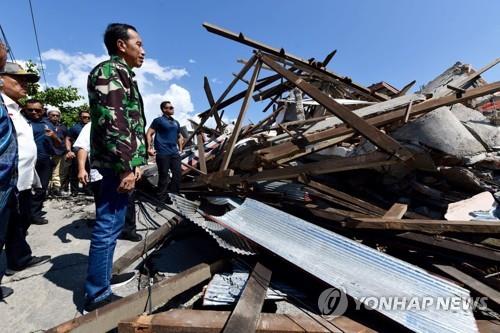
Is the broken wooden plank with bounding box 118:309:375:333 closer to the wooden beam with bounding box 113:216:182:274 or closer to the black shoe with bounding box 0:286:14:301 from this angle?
the wooden beam with bounding box 113:216:182:274

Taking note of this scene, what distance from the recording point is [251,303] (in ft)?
6.00

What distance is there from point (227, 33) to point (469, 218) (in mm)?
3611

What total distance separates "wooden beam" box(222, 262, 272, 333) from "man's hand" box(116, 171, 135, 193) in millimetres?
1045

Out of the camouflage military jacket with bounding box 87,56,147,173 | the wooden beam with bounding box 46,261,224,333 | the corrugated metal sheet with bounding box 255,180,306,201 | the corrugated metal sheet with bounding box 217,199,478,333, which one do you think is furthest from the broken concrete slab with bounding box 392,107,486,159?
the camouflage military jacket with bounding box 87,56,147,173

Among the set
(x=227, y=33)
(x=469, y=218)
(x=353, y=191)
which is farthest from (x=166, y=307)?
(x=227, y=33)

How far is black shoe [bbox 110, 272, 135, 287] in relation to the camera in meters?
2.41

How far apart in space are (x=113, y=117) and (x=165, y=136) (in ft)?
9.23

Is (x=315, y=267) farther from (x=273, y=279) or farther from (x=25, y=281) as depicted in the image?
(x=25, y=281)

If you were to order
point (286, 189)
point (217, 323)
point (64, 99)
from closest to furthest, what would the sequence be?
point (217, 323) < point (286, 189) < point (64, 99)

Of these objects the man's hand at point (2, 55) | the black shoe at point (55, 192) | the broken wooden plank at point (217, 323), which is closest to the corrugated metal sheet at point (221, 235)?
the broken wooden plank at point (217, 323)

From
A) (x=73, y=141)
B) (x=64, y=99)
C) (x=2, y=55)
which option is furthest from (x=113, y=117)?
(x=64, y=99)

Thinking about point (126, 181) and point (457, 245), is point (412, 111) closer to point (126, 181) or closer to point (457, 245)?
point (457, 245)

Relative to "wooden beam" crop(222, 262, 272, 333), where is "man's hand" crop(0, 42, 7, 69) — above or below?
above

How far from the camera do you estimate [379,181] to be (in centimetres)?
375
